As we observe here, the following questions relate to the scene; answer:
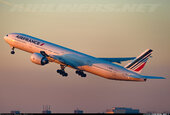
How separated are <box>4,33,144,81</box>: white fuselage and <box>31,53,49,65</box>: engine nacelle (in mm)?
1393

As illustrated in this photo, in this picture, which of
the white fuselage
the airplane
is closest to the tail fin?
the airplane

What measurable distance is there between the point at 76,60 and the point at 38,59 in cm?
833

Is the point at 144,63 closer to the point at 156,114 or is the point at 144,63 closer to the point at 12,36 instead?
the point at 156,114

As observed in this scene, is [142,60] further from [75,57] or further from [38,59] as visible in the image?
[38,59]

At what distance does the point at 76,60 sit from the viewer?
3999 inches

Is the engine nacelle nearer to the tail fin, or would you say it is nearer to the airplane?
the airplane

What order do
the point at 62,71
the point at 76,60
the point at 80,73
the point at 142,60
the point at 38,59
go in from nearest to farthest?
the point at 142,60, the point at 76,60, the point at 38,59, the point at 62,71, the point at 80,73

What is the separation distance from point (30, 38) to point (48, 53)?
22.9 ft

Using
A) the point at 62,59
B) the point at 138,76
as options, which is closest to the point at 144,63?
the point at 138,76

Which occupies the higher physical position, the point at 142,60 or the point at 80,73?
the point at 80,73

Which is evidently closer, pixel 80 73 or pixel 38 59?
pixel 38 59

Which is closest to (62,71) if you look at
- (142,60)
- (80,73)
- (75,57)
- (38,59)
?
(80,73)

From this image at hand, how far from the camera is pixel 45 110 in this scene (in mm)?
112188

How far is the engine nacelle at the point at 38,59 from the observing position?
341 ft
